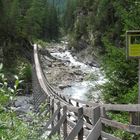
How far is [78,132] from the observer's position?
7.64 meters

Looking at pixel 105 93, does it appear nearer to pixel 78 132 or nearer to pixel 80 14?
pixel 78 132

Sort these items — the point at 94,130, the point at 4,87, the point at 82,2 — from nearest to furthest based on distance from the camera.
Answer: the point at 4,87, the point at 94,130, the point at 82,2

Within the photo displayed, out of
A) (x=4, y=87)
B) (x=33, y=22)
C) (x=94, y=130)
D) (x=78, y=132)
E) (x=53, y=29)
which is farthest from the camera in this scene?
(x=53, y=29)

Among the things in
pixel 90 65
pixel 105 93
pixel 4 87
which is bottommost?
pixel 90 65

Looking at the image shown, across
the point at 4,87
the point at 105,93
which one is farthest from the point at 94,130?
the point at 105,93

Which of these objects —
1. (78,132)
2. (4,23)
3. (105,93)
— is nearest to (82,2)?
(4,23)

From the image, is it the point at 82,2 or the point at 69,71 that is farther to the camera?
the point at 82,2

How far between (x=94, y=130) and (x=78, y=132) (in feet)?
4.68

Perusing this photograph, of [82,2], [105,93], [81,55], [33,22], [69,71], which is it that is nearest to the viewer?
[105,93]

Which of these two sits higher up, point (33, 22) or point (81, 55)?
point (33, 22)

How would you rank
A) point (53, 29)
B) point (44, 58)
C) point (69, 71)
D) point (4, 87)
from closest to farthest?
point (4, 87) < point (69, 71) < point (44, 58) < point (53, 29)

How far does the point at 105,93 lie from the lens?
13.9 meters

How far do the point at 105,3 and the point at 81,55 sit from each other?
15.1 meters

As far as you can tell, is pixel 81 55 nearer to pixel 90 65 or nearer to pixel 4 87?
pixel 90 65
